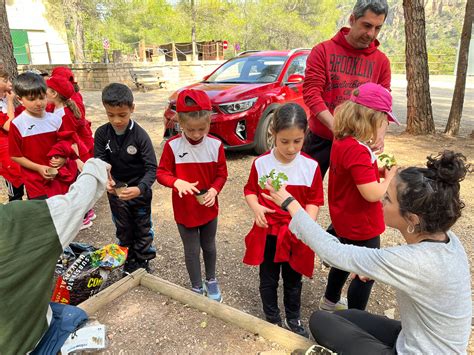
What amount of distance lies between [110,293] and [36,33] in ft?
92.9

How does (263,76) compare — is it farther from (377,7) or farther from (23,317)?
(23,317)

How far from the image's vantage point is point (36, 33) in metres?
25.3

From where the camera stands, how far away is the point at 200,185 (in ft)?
8.24

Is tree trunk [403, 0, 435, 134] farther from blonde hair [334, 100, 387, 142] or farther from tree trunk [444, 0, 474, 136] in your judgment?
blonde hair [334, 100, 387, 142]

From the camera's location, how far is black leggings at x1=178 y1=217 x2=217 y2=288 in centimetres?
258

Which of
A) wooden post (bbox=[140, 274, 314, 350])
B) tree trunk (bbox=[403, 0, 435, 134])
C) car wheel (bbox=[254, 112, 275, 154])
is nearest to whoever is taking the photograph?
wooden post (bbox=[140, 274, 314, 350])

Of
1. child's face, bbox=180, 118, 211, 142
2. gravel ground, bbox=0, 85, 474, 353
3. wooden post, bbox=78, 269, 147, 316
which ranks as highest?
child's face, bbox=180, 118, 211, 142

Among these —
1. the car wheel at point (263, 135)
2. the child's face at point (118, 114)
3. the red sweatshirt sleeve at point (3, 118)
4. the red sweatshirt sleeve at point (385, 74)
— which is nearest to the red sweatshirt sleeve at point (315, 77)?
the red sweatshirt sleeve at point (385, 74)

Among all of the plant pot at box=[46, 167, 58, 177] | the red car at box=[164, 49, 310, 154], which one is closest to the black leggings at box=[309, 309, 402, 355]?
the plant pot at box=[46, 167, 58, 177]

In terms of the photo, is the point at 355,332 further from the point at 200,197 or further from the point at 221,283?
the point at 221,283

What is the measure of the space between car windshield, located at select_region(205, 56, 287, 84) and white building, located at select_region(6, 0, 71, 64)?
20876 mm

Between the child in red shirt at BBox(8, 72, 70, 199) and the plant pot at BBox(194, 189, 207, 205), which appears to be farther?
the child in red shirt at BBox(8, 72, 70, 199)

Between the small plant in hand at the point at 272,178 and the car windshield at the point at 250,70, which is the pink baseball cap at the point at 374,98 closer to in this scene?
the small plant in hand at the point at 272,178

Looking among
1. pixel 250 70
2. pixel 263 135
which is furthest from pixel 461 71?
pixel 263 135
